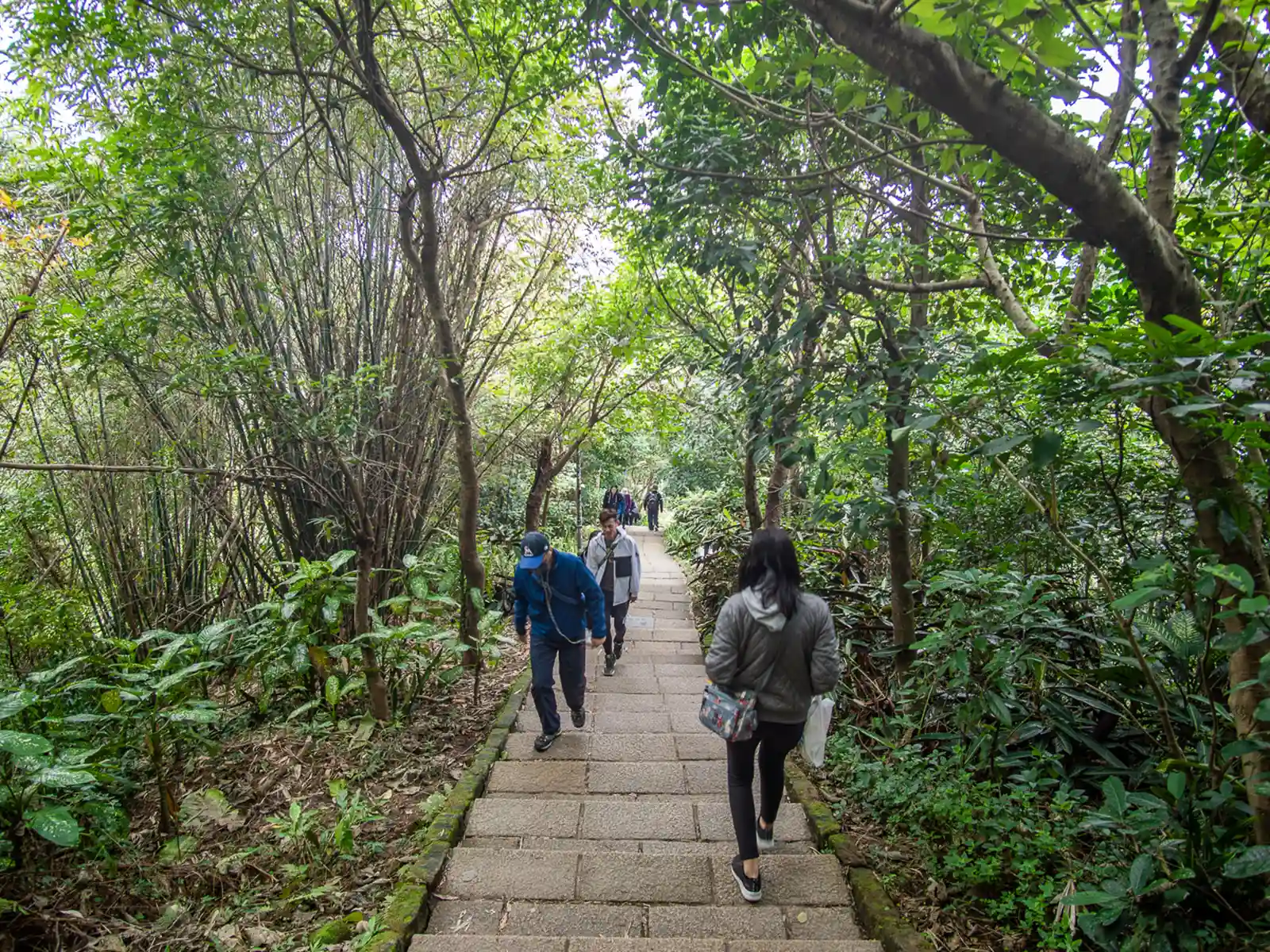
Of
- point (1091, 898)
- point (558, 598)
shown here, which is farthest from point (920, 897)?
point (558, 598)

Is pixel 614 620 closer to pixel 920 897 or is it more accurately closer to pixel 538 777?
pixel 538 777

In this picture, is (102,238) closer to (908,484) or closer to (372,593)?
(372,593)

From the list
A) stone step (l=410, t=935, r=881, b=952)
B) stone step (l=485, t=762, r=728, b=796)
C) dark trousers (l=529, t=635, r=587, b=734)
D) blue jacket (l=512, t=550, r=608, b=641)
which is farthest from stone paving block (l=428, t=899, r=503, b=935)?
blue jacket (l=512, t=550, r=608, b=641)

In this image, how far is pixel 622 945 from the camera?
2.13 metres

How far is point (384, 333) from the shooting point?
16.0ft

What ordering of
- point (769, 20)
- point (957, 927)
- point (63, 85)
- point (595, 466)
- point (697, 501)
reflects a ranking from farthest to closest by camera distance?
1. point (595, 466)
2. point (697, 501)
3. point (63, 85)
4. point (769, 20)
5. point (957, 927)

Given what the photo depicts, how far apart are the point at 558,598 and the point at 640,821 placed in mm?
1198

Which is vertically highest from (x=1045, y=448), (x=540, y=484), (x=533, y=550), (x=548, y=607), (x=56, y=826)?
(x=1045, y=448)

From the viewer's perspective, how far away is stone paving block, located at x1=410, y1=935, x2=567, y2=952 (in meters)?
2.12

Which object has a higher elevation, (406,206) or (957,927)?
(406,206)

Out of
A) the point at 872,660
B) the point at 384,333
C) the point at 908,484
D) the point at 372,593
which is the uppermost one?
the point at 384,333

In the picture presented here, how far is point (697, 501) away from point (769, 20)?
1090cm

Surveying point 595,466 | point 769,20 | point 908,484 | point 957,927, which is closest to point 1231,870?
point 957,927

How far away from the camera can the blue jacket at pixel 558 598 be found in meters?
3.75
